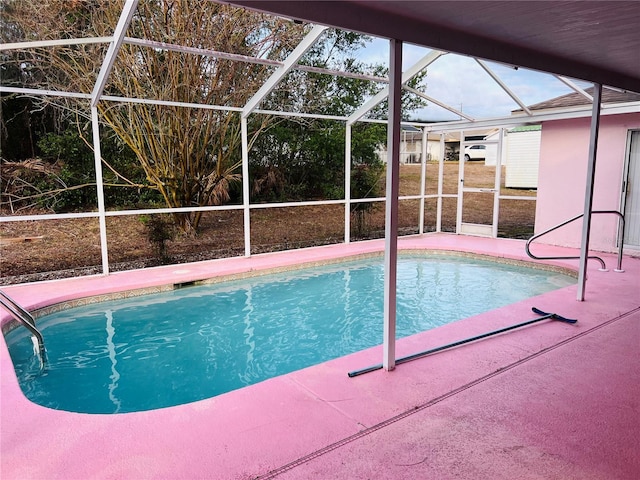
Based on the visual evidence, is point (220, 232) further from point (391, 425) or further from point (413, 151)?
point (391, 425)

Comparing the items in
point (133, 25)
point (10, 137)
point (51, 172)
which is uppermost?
point (133, 25)

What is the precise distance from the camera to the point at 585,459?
2.21 m

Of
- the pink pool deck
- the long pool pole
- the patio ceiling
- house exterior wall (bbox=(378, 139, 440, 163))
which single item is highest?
the patio ceiling

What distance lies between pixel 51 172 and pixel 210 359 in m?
6.81

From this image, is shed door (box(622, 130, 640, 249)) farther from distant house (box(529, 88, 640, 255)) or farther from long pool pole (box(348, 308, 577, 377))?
long pool pole (box(348, 308, 577, 377))

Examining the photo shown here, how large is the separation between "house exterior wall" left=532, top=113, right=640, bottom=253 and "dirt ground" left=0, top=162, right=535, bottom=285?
143 centimetres

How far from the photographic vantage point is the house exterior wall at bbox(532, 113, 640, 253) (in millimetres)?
7555

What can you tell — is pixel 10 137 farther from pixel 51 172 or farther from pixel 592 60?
pixel 592 60

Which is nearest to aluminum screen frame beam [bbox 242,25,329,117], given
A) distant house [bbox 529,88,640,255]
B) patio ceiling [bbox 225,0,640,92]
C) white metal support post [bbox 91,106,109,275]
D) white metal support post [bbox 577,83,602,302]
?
patio ceiling [bbox 225,0,640,92]

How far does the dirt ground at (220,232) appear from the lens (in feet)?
28.3

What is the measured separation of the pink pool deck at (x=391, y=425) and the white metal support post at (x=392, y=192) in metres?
0.32

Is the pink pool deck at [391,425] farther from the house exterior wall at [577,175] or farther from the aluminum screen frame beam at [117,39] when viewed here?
the house exterior wall at [577,175]

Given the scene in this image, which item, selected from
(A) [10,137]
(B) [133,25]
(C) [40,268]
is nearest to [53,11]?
(B) [133,25]

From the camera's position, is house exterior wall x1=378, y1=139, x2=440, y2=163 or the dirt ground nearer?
the dirt ground
